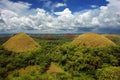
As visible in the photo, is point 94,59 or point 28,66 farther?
point 28,66

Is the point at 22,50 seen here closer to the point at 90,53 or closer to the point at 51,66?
the point at 51,66

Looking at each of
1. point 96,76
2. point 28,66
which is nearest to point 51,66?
point 28,66

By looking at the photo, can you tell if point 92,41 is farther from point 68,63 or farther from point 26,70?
point 26,70

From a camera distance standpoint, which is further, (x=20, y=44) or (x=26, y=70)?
(x=20, y=44)

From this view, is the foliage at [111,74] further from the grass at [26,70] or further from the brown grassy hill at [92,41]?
the brown grassy hill at [92,41]

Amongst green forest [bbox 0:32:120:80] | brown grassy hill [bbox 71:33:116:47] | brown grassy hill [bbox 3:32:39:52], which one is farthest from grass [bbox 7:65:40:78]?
brown grassy hill [bbox 71:33:116:47]

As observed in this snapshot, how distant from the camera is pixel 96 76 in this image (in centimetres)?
2077

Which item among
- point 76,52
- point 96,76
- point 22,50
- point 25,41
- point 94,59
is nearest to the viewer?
point 96,76

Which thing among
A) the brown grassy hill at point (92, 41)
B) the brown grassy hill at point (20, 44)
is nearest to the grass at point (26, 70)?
the brown grassy hill at point (20, 44)

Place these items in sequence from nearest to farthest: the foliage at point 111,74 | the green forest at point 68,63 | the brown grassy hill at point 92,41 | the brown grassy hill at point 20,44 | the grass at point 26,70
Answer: the foliage at point 111,74 < the green forest at point 68,63 < the grass at point 26,70 < the brown grassy hill at point 92,41 < the brown grassy hill at point 20,44

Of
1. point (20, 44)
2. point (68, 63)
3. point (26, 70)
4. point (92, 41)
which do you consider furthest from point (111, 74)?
point (20, 44)

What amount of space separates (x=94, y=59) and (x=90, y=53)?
1.11m

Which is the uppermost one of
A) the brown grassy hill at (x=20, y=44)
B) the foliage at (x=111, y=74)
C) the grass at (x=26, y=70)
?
the brown grassy hill at (x=20, y=44)

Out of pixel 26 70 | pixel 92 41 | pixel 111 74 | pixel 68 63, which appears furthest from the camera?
pixel 92 41
